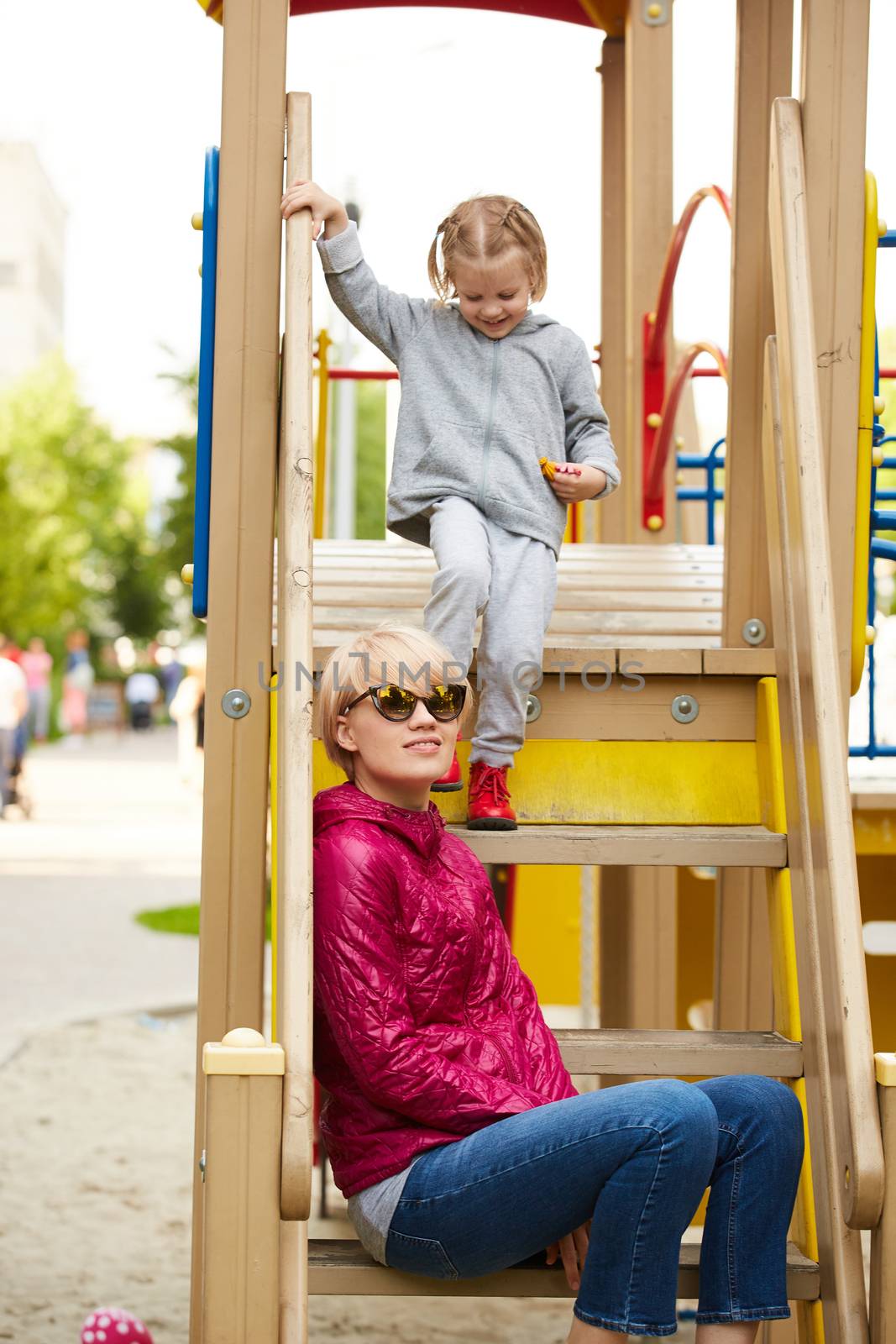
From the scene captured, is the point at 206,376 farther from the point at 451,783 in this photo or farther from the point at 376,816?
the point at 376,816

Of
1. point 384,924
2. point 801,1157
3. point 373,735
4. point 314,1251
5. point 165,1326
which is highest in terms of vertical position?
point 373,735

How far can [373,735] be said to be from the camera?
2520 mm

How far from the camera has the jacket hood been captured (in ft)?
8.11

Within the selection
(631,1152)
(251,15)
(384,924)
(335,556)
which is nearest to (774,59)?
(251,15)

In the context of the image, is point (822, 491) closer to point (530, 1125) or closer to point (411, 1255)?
point (530, 1125)

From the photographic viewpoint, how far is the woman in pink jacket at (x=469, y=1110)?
7.25 ft

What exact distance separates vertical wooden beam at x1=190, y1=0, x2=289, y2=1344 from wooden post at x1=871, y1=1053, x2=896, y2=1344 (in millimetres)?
1166

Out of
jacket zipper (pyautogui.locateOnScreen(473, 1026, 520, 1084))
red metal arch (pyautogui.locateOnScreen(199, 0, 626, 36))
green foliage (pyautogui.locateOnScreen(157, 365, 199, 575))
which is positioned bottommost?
jacket zipper (pyautogui.locateOnScreen(473, 1026, 520, 1084))

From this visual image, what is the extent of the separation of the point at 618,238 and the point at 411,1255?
4825 mm

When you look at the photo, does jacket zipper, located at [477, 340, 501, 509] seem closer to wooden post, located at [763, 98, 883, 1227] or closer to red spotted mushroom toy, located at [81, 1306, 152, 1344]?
wooden post, located at [763, 98, 883, 1227]

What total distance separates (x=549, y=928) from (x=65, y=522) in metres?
32.1

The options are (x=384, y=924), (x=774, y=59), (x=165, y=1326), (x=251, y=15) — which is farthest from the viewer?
(x=165, y=1326)

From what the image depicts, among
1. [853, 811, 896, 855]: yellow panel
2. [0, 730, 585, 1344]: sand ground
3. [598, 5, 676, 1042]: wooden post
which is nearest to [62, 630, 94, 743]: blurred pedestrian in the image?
[0, 730, 585, 1344]: sand ground

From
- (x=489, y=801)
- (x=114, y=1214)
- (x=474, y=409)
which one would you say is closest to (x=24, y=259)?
(x=114, y=1214)
